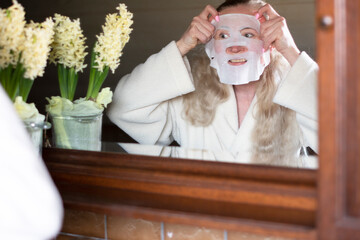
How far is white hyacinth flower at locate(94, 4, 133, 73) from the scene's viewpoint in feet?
3.63

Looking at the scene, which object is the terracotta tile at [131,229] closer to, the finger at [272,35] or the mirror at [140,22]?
the mirror at [140,22]

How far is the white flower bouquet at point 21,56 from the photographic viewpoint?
855 mm

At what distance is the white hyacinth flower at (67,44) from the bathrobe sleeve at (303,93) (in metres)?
0.47

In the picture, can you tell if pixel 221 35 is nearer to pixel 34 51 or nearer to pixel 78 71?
pixel 78 71

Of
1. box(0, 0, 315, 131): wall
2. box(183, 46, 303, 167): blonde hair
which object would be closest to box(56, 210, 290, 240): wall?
box(0, 0, 315, 131): wall

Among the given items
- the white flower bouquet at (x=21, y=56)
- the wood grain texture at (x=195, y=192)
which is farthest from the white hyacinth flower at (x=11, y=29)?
the wood grain texture at (x=195, y=192)

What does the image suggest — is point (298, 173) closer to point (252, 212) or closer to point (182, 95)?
point (252, 212)

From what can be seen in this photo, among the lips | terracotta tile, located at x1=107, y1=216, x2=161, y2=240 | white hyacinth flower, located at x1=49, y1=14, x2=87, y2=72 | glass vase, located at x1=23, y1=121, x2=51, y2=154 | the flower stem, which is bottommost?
terracotta tile, located at x1=107, y1=216, x2=161, y2=240

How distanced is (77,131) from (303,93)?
51 cm

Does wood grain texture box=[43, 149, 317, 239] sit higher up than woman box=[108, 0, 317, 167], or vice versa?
woman box=[108, 0, 317, 167]

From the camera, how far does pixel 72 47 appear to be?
Answer: 110cm

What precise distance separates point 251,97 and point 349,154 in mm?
775

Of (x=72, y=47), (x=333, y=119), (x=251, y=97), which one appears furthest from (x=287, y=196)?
(x=251, y=97)

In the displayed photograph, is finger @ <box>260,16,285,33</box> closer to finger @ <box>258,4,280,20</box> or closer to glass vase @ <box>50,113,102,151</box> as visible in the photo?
finger @ <box>258,4,280,20</box>
